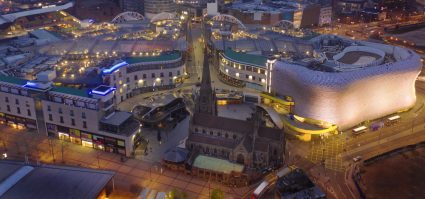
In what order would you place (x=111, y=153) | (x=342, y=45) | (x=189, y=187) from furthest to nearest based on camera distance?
(x=342, y=45) → (x=111, y=153) → (x=189, y=187)

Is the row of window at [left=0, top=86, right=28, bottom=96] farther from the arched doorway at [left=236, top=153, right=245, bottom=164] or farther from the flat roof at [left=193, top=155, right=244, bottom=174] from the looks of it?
the arched doorway at [left=236, top=153, right=245, bottom=164]

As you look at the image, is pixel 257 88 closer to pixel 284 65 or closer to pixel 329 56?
pixel 284 65

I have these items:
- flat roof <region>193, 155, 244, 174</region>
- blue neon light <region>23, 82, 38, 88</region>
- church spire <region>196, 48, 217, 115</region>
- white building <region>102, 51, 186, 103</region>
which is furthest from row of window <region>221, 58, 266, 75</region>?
blue neon light <region>23, 82, 38, 88</region>

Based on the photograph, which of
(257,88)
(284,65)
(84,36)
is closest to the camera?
(284,65)

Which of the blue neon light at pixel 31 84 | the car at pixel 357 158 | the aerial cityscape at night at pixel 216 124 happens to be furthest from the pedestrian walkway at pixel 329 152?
the blue neon light at pixel 31 84

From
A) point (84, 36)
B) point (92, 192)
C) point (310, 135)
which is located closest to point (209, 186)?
point (92, 192)

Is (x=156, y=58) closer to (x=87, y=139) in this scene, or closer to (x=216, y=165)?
(x=87, y=139)
